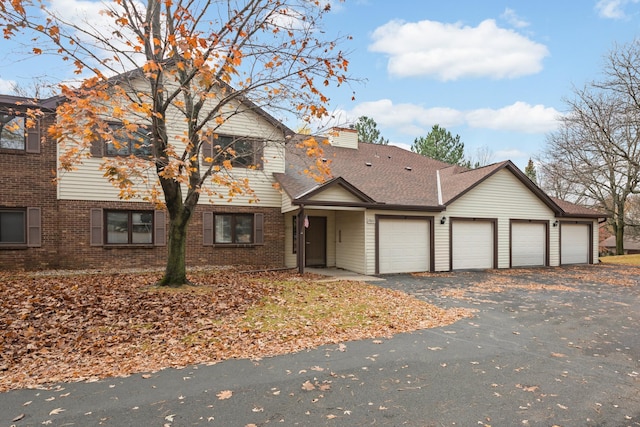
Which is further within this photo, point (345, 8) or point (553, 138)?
point (553, 138)

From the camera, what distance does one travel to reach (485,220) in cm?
1641

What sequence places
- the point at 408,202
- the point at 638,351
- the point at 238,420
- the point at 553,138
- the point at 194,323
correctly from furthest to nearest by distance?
the point at 553,138
the point at 408,202
the point at 194,323
the point at 638,351
the point at 238,420

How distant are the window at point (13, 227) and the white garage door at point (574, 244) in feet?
74.6

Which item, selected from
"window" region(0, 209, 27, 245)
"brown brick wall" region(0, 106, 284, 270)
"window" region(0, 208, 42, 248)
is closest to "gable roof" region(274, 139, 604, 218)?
"brown brick wall" region(0, 106, 284, 270)

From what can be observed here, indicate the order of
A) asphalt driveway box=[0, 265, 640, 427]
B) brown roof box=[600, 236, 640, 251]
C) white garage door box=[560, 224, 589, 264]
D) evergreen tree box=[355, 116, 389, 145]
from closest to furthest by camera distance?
asphalt driveway box=[0, 265, 640, 427] < white garage door box=[560, 224, 589, 264] < evergreen tree box=[355, 116, 389, 145] < brown roof box=[600, 236, 640, 251]

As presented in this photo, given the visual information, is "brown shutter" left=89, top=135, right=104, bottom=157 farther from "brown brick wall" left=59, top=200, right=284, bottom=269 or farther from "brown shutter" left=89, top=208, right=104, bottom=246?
"brown shutter" left=89, top=208, right=104, bottom=246

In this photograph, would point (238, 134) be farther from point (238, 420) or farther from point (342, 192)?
point (238, 420)

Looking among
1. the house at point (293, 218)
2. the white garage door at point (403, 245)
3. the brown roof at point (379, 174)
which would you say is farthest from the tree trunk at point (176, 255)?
the white garage door at point (403, 245)

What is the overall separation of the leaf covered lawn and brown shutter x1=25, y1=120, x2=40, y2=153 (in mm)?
4481

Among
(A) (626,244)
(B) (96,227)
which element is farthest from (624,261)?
(A) (626,244)

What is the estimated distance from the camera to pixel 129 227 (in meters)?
13.5

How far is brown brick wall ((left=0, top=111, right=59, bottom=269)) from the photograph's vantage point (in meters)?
12.1

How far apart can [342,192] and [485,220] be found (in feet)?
24.2

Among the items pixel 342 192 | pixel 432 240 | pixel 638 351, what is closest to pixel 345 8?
pixel 342 192
